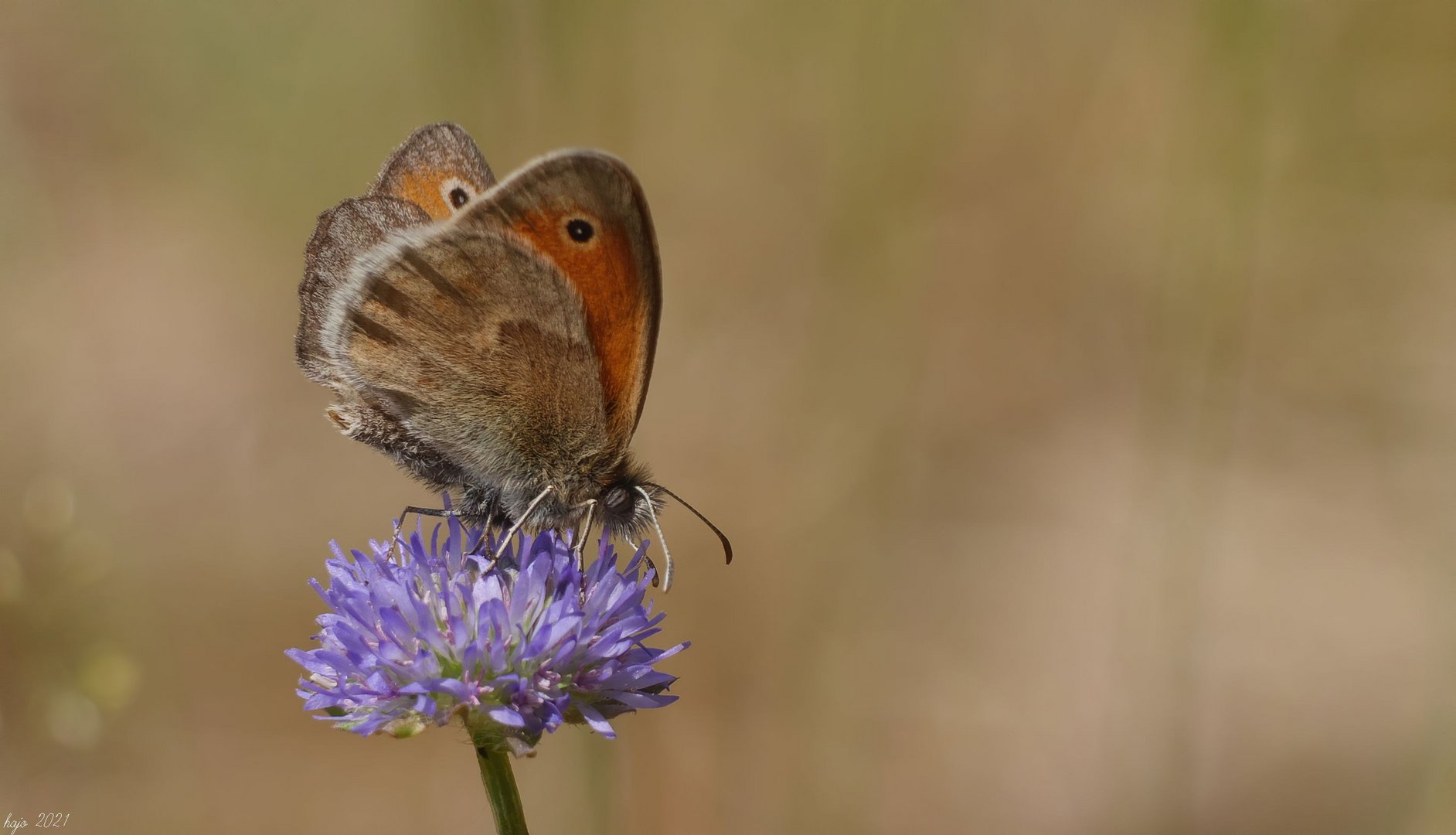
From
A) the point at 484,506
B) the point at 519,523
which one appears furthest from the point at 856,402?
the point at 519,523

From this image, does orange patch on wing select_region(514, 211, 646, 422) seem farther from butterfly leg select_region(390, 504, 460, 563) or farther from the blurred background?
the blurred background

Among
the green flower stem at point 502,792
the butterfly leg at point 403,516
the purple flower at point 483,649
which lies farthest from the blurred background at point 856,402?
the green flower stem at point 502,792

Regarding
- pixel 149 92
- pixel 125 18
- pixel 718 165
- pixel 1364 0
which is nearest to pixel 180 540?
pixel 149 92

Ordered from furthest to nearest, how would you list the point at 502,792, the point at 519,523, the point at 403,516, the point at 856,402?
the point at 856,402, the point at 403,516, the point at 519,523, the point at 502,792

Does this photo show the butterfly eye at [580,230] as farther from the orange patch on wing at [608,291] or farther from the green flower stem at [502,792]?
the green flower stem at [502,792]

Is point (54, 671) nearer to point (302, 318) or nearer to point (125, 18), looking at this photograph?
point (302, 318)

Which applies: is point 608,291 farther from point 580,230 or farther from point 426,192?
point 426,192
